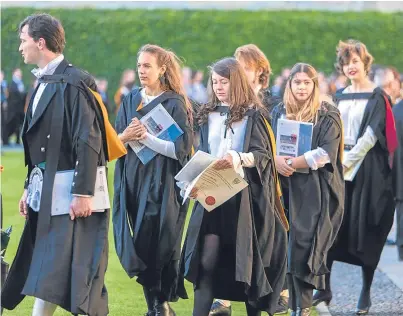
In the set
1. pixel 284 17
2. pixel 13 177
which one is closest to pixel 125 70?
pixel 284 17

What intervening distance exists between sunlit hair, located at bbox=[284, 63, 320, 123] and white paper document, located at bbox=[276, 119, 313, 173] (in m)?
0.11

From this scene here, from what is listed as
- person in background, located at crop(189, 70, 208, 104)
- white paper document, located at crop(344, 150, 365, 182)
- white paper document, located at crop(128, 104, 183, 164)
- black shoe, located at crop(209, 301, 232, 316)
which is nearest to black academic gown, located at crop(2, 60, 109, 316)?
white paper document, located at crop(128, 104, 183, 164)

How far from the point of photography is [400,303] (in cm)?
950

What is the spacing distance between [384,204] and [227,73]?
104 inches

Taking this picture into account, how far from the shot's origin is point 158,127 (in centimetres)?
830

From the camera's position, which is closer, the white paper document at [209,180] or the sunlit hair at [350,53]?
the white paper document at [209,180]

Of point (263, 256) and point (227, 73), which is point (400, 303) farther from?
point (227, 73)

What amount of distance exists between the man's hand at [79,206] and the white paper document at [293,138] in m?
2.10

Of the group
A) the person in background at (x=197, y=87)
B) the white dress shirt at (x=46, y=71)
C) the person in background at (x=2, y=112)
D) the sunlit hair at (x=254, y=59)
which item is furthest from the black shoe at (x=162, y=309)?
the person in background at (x=197, y=87)

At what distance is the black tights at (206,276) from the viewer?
7270mm

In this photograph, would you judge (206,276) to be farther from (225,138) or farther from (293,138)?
(293,138)

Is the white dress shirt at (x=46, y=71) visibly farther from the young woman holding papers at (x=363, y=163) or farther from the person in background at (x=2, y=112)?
the person in background at (x=2, y=112)

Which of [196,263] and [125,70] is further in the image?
[125,70]

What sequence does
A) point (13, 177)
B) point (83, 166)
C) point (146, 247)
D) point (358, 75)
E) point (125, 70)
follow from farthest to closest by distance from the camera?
point (125, 70)
point (13, 177)
point (358, 75)
point (146, 247)
point (83, 166)
